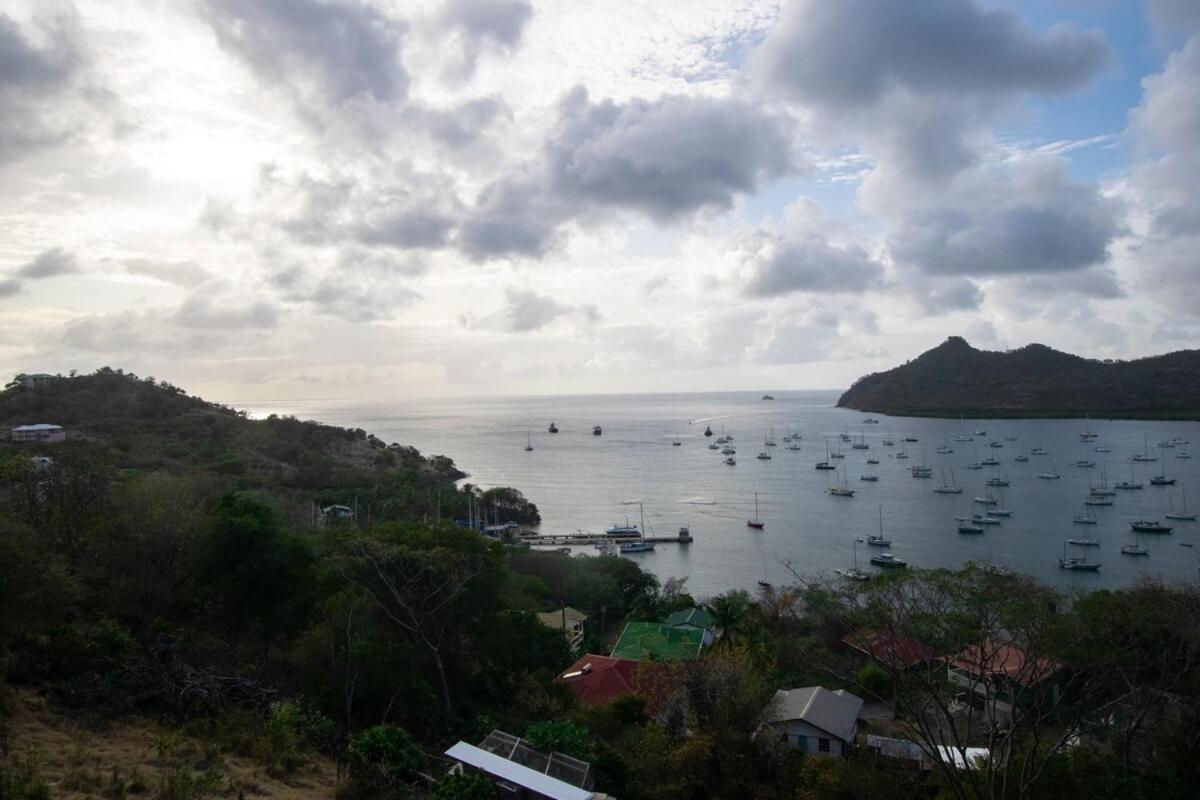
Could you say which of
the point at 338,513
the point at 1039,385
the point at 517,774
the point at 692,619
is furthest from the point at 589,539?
the point at 1039,385

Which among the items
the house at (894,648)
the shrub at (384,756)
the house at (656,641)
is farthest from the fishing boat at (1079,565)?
the shrub at (384,756)

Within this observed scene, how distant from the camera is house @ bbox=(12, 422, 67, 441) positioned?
48.8 metres

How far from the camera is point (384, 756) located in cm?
995

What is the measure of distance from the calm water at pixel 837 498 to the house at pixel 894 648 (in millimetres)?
25405

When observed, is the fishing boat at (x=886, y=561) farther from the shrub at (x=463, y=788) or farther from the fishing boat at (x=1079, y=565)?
the shrub at (x=463, y=788)

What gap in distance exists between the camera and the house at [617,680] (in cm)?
1641

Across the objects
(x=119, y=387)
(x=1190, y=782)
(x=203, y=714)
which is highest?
(x=119, y=387)

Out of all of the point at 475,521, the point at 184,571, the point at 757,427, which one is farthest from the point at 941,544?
the point at 757,427

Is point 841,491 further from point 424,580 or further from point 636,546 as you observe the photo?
point 424,580

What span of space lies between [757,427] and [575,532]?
91.0m

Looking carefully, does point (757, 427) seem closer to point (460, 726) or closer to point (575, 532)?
point (575, 532)

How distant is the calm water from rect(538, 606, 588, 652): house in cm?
1199

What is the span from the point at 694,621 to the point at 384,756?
1709cm

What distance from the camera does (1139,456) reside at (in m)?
78.0
